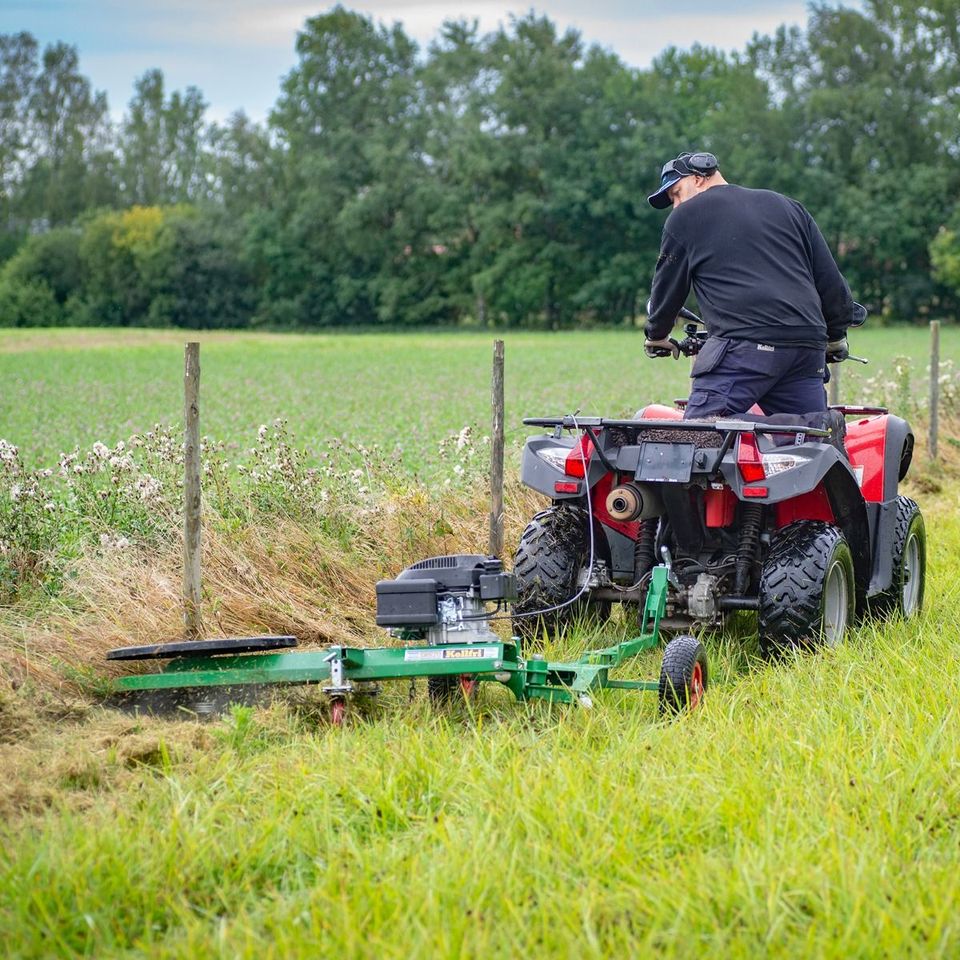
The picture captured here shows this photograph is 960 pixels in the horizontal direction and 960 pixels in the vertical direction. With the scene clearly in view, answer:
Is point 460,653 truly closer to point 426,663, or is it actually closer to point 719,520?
point 426,663

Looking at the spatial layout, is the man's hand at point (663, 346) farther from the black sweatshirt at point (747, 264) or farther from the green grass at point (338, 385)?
the green grass at point (338, 385)

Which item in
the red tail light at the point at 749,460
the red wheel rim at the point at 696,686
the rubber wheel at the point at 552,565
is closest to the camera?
the red wheel rim at the point at 696,686

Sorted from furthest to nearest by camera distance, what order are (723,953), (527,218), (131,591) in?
(527,218) < (131,591) < (723,953)

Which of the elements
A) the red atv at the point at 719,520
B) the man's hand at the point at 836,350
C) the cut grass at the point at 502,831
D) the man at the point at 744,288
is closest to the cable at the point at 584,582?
the red atv at the point at 719,520

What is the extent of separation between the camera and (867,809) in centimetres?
339

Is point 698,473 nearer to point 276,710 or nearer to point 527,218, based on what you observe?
point 276,710

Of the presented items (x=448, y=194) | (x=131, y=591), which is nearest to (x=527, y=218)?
(x=448, y=194)

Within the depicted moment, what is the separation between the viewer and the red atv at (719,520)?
484cm

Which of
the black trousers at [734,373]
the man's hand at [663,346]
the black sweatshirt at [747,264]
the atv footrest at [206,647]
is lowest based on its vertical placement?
the atv footrest at [206,647]

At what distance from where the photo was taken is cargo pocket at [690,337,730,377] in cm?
518

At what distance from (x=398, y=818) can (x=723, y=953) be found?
1.04 meters

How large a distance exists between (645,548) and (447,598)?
101 cm

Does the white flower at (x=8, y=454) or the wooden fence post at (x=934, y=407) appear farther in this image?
the wooden fence post at (x=934, y=407)

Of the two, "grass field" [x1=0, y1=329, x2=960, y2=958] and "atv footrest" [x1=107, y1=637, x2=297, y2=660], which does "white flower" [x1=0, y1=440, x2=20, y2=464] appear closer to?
"grass field" [x1=0, y1=329, x2=960, y2=958]
